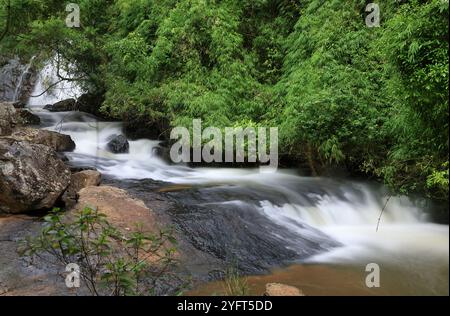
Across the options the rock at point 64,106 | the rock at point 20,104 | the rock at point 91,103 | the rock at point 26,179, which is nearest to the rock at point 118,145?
the rock at point 91,103

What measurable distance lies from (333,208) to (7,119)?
709 cm

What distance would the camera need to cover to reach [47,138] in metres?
10.5

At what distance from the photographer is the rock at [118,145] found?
11672 millimetres

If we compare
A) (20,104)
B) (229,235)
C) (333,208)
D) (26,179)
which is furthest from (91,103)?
(229,235)

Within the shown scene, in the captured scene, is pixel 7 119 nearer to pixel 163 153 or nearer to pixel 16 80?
pixel 163 153

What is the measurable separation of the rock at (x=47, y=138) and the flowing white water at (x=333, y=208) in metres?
0.36

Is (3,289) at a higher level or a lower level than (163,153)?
lower

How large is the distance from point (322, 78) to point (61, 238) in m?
7.46

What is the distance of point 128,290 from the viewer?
3562mm

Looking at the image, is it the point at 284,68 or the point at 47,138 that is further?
the point at 284,68

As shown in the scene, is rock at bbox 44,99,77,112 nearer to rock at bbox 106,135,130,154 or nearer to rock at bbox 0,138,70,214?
rock at bbox 106,135,130,154
